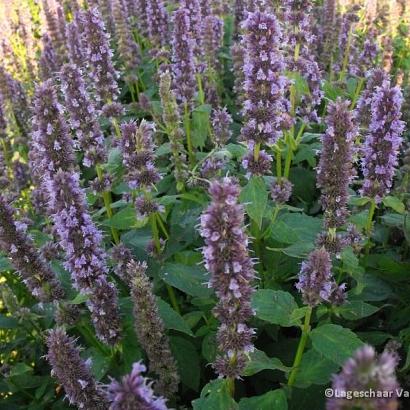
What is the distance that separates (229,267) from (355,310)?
Answer: 1.72 meters

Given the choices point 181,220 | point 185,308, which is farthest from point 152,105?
point 185,308

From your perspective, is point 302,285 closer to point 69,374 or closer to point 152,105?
point 69,374

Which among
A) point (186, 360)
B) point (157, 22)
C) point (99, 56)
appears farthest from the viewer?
point (157, 22)

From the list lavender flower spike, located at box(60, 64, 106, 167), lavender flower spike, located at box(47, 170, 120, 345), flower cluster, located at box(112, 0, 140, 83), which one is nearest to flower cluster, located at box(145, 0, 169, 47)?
flower cluster, located at box(112, 0, 140, 83)

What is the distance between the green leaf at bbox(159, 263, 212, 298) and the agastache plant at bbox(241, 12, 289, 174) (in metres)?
1.13

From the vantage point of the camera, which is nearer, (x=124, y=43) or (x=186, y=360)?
(x=186, y=360)

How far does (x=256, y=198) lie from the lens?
12.7 ft

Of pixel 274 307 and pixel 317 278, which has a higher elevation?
pixel 317 278

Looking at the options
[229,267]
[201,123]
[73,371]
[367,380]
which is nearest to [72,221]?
[73,371]

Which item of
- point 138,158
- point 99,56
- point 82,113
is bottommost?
point 138,158

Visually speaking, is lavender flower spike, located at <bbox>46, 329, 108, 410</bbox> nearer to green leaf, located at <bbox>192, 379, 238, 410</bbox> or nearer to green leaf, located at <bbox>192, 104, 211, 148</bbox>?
green leaf, located at <bbox>192, 379, 238, 410</bbox>

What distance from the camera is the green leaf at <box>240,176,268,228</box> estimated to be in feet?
12.4

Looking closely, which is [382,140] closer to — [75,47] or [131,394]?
[131,394]

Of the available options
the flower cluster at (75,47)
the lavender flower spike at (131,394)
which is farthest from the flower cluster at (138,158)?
the flower cluster at (75,47)
